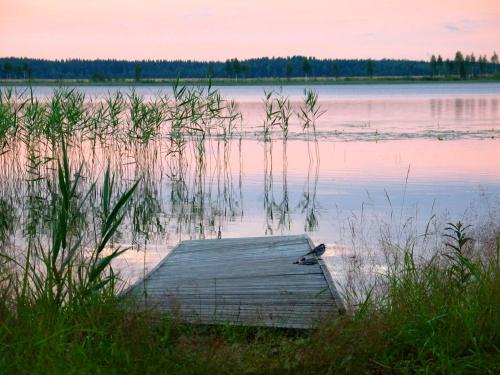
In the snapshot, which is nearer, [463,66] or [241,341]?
[241,341]

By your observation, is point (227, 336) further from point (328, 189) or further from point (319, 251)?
point (328, 189)

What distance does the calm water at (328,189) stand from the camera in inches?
373

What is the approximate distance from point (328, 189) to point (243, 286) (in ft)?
23.7

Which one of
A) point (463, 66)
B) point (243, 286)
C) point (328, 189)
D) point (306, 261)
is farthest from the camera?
point (463, 66)

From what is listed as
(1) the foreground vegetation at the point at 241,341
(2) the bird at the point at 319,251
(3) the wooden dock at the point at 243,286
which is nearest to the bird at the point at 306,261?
(3) the wooden dock at the point at 243,286

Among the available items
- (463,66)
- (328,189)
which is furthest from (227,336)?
(463,66)

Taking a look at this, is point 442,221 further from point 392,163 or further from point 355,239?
point 392,163

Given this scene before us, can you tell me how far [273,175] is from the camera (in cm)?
1457

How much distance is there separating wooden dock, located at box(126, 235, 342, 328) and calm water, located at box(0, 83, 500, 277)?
743mm

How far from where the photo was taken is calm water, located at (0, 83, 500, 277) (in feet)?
31.1

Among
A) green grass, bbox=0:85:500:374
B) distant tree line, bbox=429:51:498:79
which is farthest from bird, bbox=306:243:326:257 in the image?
distant tree line, bbox=429:51:498:79

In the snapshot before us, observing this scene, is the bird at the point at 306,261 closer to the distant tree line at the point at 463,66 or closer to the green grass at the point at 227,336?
the green grass at the point at 227,336

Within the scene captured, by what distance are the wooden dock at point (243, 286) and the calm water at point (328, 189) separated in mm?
743

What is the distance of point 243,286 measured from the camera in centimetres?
559
